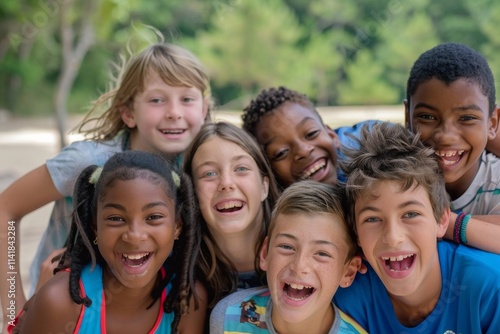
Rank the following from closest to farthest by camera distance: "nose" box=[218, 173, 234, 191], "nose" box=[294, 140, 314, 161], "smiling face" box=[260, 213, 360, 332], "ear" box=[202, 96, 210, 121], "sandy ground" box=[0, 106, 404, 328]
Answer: "smiling face" box=[260, 213, 360, 332]
"nose" box=[218, 173, 234, 191]
"nose" box=[294, 140, 314, 161]
"ear" box=[202, 96, 210, 121]
"sandy ground" box=[0, 106, 404, 328]

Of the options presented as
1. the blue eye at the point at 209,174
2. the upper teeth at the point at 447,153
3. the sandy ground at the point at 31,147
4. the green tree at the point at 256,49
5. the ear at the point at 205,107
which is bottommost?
the upper teeth at the point at 447,153

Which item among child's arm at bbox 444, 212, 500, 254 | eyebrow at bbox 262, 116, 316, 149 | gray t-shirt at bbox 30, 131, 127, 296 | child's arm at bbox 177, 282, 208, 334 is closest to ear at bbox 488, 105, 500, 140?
child's arm at bbox 444, 212, 500, 254

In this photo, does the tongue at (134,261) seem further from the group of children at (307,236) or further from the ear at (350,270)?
the ear at (350,270)

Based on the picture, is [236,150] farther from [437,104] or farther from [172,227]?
[437,104]

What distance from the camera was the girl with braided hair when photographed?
2.22 m

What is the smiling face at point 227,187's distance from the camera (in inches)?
101

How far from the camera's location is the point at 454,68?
7.66 feet

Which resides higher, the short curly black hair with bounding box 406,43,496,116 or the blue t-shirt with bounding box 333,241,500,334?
the short curly black hair with bounding box 406,43,496,116

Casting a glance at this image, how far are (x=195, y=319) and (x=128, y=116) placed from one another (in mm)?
1234

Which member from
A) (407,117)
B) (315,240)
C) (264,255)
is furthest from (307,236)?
(407,117)

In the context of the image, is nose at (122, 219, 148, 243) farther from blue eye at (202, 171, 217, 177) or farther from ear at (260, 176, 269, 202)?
ear at (260, 176, 269, 202)

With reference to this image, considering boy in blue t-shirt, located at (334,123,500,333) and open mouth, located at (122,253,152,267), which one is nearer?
boy in blue t-shirt, located at (334,123,500,333)

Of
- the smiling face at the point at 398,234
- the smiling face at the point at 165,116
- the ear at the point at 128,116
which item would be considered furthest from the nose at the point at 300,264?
the ear at the point at 128,116

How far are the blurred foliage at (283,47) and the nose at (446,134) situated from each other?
19.4 meters
